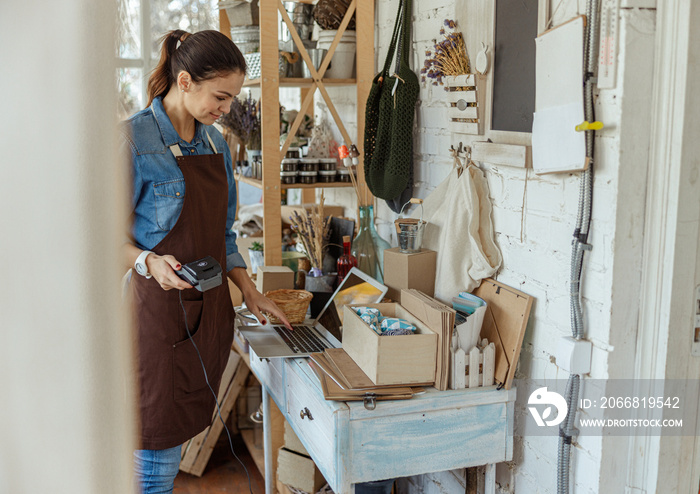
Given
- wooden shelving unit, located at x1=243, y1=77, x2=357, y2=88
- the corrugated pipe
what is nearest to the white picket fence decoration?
the corrugated pipe

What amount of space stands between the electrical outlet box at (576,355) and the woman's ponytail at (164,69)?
1285 millimetres

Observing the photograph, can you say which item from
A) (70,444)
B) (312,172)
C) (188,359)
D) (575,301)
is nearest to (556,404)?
(575,301)

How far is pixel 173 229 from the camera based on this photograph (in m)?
1.82

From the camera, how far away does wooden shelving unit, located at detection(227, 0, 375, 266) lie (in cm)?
247

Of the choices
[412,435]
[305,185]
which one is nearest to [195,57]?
[305,185]

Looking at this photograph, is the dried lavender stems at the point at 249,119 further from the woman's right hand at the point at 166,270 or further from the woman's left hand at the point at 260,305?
the woman's right hand at the point at 166,270

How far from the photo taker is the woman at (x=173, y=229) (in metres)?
1.79

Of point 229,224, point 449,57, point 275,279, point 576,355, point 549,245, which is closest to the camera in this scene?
point 576,355

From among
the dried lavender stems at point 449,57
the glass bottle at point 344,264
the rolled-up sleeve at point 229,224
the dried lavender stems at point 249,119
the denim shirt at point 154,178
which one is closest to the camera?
the denim shirt at point 154,178

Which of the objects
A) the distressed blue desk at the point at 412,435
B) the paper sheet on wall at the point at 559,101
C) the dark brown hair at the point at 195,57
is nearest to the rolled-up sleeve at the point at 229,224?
the dark brown hair at the point at 195,57

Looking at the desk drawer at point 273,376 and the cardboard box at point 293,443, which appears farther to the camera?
the cardboard box at point 293,443

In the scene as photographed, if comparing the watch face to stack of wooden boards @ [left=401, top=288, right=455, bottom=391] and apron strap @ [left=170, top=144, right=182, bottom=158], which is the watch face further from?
stack of wooden boards @ [left=401, top=288, right=455, bottom=391]

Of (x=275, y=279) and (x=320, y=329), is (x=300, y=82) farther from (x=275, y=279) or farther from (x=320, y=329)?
(x=320, y=329)

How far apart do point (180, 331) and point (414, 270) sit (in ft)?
2.45
